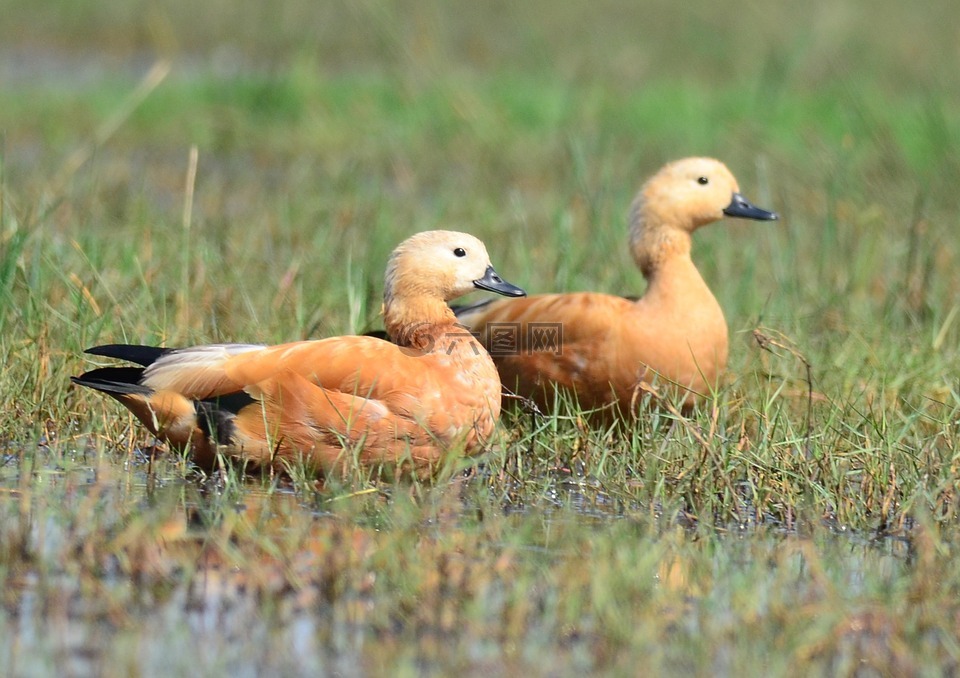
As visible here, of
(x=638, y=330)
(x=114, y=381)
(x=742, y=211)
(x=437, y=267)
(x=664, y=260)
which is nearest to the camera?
(x=114, y=381)

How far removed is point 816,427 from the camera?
199 inches

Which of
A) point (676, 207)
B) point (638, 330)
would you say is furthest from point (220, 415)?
point (676, 207)

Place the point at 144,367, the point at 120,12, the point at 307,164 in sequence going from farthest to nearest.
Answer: the point at 120,12 < the point at 307,164 < the point at 144,367

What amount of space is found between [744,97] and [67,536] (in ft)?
32.2

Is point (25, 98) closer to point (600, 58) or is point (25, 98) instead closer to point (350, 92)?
point (350, 92)

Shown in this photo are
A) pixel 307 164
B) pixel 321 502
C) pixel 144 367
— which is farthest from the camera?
pixel 307 164

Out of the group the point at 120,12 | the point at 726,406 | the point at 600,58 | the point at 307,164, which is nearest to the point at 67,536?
the point at 726,406

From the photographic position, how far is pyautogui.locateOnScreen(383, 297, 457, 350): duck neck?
16.8ft

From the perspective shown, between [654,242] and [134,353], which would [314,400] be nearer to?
[134,353]

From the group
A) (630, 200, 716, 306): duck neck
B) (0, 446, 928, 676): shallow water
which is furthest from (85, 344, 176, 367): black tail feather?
(630, 200, 716, 306): duck neck

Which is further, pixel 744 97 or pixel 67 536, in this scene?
pixel 744 97

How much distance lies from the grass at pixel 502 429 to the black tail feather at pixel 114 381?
0.22m

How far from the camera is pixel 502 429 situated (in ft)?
16.9

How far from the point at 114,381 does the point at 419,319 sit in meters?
1.08
